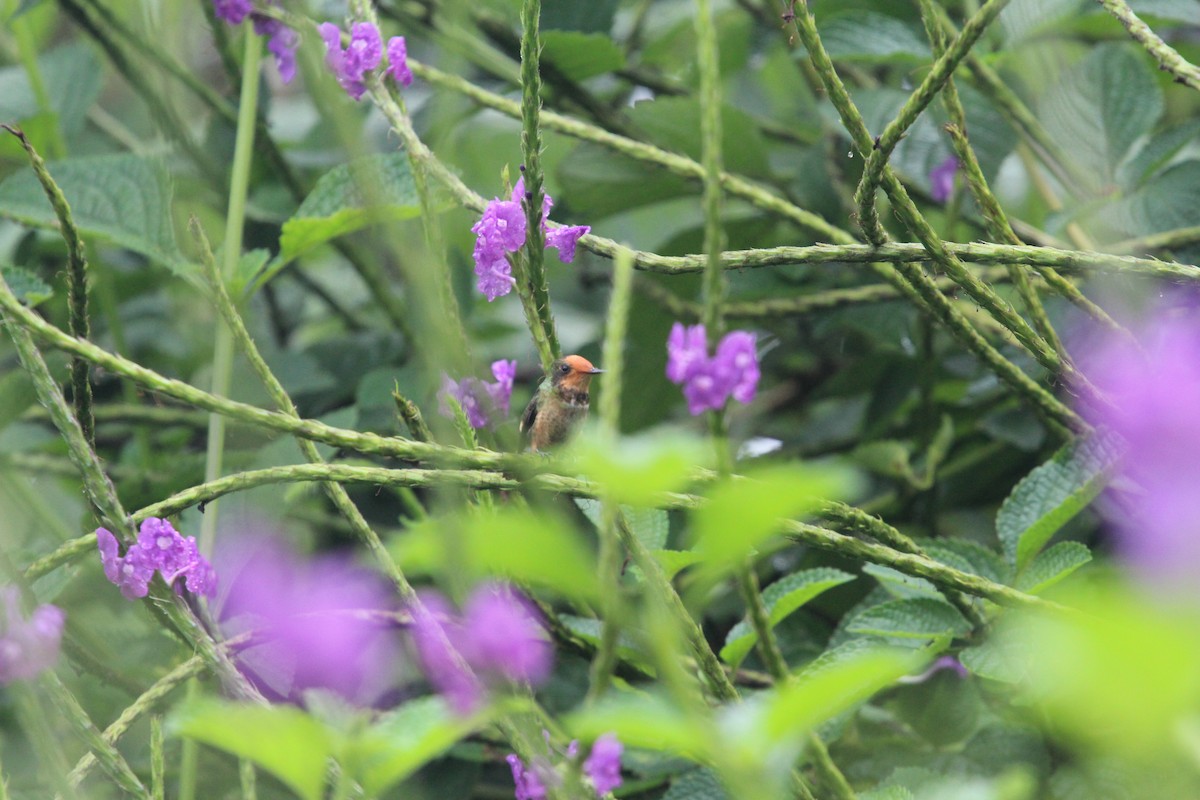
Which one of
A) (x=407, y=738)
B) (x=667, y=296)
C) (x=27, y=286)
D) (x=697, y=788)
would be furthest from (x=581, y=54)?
(x=407, y=738)

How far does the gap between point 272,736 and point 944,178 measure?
1296 millimetres

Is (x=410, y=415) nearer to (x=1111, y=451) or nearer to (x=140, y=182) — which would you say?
(x=1111, y=451)

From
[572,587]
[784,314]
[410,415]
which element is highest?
[572,587]

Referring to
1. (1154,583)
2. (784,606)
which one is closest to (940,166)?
(784,606)

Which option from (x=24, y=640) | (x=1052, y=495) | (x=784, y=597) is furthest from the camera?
(x=1052, y=495)

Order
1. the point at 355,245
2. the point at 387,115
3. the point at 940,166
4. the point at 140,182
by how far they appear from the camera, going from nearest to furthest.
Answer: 1. the point at 387,115
2. the point at 140,182
3. the point at 940,166
4. the point at 355,245

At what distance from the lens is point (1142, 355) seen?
951 mm

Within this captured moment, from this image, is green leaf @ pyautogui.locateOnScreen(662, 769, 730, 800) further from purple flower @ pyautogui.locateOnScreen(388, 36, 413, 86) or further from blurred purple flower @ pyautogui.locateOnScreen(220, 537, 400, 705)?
purple flower @ pyautogui.locateOnScreen(388, 36, 413, 86)

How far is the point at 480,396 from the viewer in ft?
2.79

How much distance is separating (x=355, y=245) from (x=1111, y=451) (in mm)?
1242

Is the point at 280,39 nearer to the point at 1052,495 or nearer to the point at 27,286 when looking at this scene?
the point at 27,286

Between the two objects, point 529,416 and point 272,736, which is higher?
point 272,736

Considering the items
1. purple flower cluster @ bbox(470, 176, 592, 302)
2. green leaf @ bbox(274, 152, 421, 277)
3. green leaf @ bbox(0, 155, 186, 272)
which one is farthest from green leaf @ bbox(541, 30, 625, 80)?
purple flower cluster @ bbox(470, 176, 592, 302)

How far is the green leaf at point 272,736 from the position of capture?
0.47 meters
